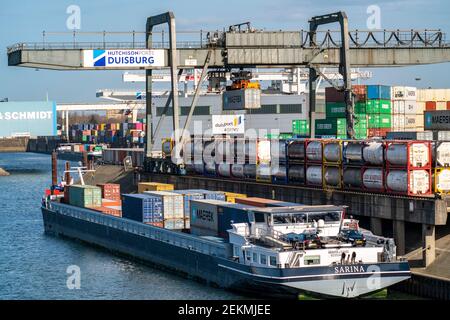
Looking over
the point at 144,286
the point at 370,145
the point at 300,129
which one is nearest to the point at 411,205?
the point at 370,145

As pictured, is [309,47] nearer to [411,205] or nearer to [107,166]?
[411,205]

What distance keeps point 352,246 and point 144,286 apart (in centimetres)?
1337

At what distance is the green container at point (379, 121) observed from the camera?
90.5 metres

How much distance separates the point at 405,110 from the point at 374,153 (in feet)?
135

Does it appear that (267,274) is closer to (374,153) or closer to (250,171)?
(374,153)

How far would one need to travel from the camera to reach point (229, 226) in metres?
51.3

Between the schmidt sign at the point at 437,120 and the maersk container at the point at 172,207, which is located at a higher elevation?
the schmidt sign at the point at 437,120

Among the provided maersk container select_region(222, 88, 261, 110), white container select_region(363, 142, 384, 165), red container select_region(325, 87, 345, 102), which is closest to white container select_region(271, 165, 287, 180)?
maersk container select_region(222, 88, 261, 110)

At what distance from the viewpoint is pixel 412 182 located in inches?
2000

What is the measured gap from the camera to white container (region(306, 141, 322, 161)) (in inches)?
2305

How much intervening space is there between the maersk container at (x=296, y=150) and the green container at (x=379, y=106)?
99.5 feet

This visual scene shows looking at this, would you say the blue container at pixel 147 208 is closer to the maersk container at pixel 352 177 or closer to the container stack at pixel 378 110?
the maersk container at pixel 352 177

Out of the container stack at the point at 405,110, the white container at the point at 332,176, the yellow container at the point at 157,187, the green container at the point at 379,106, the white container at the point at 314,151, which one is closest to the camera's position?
the white container at the point at 332,176

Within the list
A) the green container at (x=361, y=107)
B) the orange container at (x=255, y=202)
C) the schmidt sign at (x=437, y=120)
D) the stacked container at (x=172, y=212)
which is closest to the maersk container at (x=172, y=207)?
the stacked container at (x=172, y=212)
